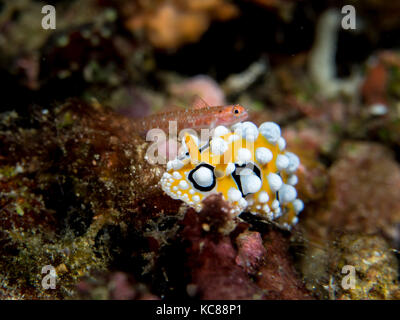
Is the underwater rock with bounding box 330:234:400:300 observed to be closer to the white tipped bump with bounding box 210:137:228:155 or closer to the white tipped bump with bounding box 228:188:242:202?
the white tipped bump with bounding box 228:188:242:202

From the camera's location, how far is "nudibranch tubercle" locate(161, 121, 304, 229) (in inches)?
93.3

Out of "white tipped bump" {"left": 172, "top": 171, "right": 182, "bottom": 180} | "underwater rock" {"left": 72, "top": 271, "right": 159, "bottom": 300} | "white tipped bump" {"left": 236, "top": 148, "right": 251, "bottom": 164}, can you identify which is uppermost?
"white tipped bump" {"left": 236, "top": 148, "right": 251, "bottom": 164}

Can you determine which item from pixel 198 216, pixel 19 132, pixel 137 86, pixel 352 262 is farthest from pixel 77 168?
pixel 137 86

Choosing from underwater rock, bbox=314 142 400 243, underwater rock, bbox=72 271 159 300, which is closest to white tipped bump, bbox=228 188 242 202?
underwater rock, bbox=72 271 159 300

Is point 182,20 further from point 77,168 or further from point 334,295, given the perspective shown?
point 334,295

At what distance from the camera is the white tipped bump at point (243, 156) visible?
8.13 ft

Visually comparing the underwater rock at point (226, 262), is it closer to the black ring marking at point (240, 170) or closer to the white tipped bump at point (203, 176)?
the white tipped bump at point (203, 176)

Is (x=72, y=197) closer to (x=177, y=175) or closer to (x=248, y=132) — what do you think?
(x=177, y=175)

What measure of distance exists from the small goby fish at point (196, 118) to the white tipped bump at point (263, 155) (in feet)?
4.03

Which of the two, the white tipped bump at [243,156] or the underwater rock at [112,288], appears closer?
the underwater rock at [112,288]

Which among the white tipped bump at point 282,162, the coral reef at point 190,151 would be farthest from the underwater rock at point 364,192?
the white tipped bump at point 282,162

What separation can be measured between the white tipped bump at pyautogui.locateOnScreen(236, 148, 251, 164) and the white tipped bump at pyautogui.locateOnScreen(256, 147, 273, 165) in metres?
0.13

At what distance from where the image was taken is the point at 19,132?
129 inches

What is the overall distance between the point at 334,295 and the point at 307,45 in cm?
740
